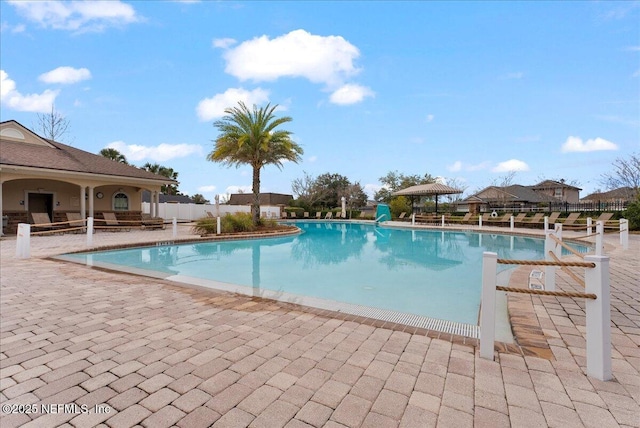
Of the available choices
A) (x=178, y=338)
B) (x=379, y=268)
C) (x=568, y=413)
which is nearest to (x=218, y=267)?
(x=379, y=268)

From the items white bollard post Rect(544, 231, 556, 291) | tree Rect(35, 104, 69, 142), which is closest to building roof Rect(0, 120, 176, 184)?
tree Rect(35, 104, 69, 142)

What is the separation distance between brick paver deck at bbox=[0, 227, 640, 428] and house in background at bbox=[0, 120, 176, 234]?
487 inches

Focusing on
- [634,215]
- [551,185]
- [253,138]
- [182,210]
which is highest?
[253,138]

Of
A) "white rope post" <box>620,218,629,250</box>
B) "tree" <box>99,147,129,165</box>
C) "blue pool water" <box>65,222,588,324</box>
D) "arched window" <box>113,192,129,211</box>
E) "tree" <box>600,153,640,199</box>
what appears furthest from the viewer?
"tree" <box>99,147,129,165</box>

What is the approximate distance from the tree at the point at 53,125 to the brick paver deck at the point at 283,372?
83.5ft

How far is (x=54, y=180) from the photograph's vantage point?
1455 cm

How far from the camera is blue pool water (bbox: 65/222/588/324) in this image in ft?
16.4

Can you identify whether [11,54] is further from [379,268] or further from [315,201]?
[315,201]

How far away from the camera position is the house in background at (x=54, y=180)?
507 inches

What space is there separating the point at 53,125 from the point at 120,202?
11.3 metres

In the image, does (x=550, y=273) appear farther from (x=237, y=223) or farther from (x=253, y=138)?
(x=253, y=138)

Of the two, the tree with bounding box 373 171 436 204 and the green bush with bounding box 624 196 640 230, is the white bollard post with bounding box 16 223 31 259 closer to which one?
the green bush with bounding box 624 196 640 230

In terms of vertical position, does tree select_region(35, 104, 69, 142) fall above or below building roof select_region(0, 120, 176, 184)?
above

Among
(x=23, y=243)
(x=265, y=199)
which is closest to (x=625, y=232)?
(x=23, y=243)
